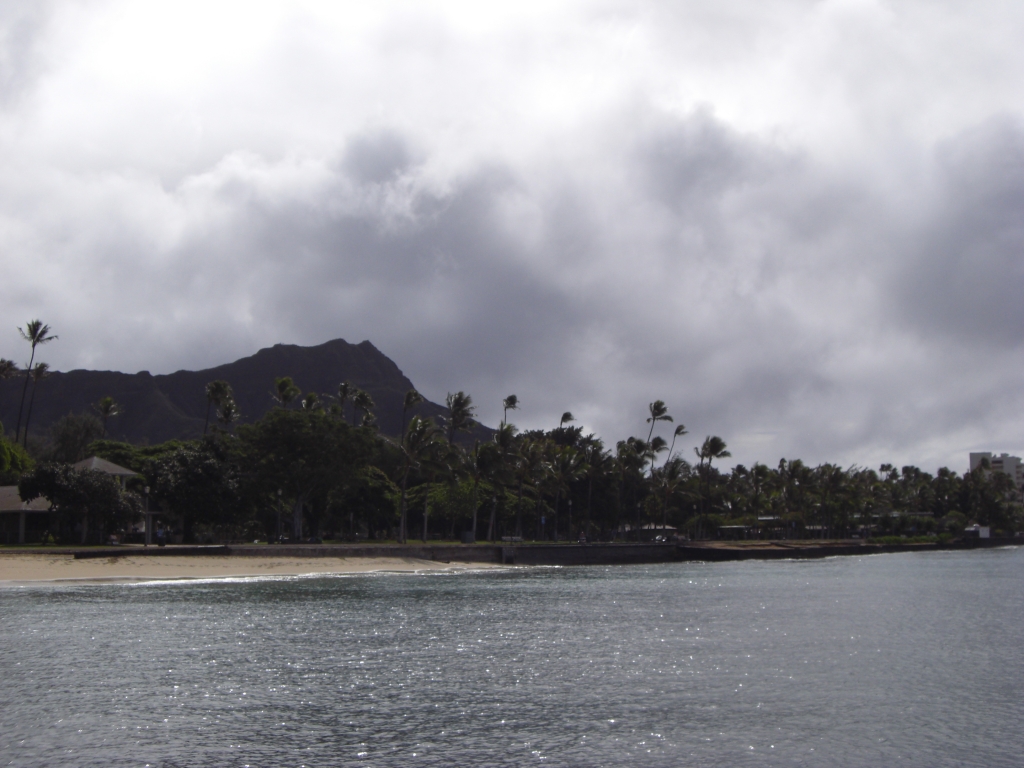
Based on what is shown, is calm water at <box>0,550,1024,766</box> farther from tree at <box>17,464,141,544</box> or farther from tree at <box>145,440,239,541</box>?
tree at <box>145,440,239,541</box>

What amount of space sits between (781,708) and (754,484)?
12885cm

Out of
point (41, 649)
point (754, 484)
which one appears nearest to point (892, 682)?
point (41, 649)

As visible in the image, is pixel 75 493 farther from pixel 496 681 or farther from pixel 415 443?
pixel 496 681

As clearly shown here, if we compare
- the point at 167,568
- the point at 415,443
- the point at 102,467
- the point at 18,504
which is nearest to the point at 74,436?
the point at 102,467

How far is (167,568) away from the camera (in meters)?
54.2

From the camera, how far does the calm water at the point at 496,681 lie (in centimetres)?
1731

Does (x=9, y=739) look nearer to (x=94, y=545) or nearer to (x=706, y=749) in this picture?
(x=706, y=749)

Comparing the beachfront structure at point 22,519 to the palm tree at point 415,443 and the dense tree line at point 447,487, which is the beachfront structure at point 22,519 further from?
the palm tree at point 415,443

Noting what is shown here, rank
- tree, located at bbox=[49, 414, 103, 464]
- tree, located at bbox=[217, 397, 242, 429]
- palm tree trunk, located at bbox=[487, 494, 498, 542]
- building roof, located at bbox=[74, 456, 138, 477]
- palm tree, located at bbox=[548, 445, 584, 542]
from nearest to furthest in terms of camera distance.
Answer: building roof, located at bbox=[74, 456, 138, 477]
palm tree trunk, located at bbox=[487, 494, 498, 542]
palm tree, located at bbox=[548, 445, 584, 542]
tree, located at bbox=[217, 397, 242, 429]
tree, located at bbox=[49, 414, 103, 464]

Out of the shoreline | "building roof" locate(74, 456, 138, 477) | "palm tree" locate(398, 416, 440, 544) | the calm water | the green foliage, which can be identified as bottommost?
the calm water

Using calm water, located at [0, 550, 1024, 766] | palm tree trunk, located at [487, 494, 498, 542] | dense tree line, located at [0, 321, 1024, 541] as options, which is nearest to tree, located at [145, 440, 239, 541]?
dense tree line, located at [0, 321, 1024, 541]

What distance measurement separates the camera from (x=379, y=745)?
17406mm

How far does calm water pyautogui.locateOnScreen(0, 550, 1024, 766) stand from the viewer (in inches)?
682

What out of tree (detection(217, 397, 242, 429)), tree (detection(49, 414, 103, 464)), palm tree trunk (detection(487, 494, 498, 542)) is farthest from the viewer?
tree (detection(49, 414, 103, 464))
